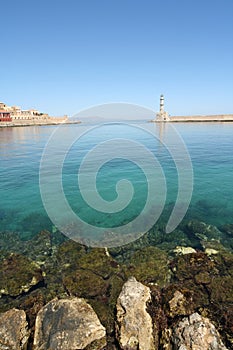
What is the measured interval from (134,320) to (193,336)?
1.24m

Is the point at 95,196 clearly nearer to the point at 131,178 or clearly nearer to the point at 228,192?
the point at 131,178

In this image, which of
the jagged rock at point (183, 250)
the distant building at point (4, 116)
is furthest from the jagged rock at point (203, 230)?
the distant building at point (4, 116)

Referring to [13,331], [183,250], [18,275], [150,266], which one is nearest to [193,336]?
[150,266]

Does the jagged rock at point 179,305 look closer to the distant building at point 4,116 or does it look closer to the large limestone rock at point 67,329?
the large limestone rock at point 67,329

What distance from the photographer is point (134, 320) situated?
4.91 m

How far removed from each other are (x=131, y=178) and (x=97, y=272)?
1179 cm

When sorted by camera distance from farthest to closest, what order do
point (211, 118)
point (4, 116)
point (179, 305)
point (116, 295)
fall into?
point (211, 118) → point (4, 116) → point (116, 295) → point (179, 305)

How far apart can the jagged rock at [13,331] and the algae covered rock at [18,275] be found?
169 cm

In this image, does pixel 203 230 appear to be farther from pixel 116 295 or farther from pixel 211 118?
pixel 211 118

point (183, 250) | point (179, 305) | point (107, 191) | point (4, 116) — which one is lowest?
point (183, 250)

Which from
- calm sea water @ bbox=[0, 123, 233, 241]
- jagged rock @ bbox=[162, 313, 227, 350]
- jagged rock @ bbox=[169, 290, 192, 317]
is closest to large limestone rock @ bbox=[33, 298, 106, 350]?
jagged rock @ bbox=[162, 313, 227, 350]

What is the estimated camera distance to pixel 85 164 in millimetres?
23922

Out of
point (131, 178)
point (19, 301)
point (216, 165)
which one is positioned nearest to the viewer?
point (19, 301)

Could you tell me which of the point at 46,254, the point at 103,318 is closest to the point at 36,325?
the point at 103,318
